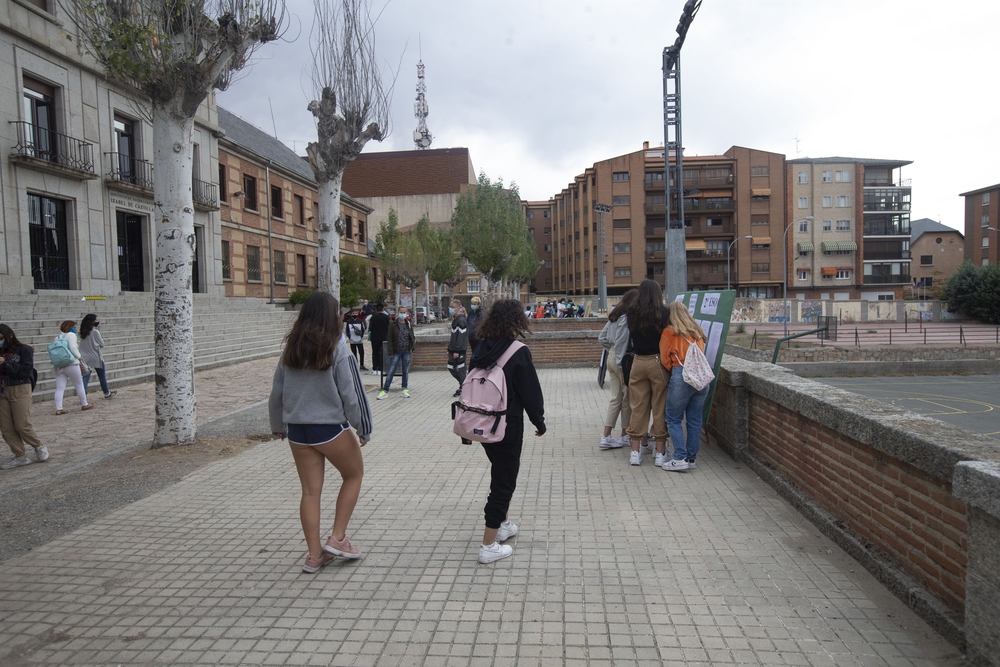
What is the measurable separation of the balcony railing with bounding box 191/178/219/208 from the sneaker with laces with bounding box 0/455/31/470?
21.3 metres

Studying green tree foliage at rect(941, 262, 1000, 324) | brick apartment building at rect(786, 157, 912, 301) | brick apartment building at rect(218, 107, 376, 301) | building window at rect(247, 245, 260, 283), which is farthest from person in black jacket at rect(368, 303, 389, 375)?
brick apartment building at rect(786, 157, 912, 301)

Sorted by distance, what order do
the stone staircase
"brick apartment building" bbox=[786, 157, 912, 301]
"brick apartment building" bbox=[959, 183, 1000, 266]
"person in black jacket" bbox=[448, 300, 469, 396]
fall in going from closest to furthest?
"person in black jacket" bbox=[448, 300, 469, 396] < the stone staircase < "brick apartment building" bbox=[959, 183, 1000, 266] < "brick apartment building" bbox=[786, 157, 912, 301]

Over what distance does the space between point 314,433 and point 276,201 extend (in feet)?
114

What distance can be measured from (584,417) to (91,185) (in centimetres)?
1990

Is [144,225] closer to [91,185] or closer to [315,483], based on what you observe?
[91,185]

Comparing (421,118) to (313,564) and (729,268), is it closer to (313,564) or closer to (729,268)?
(729,268)

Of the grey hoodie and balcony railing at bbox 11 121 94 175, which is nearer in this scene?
the grey hoodie

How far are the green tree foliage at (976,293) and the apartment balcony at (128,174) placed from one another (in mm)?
53399

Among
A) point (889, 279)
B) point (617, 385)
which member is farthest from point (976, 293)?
point (617, 385)

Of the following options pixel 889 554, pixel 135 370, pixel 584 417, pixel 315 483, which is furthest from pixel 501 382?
pixel 135 370

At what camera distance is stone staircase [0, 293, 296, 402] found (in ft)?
43.1

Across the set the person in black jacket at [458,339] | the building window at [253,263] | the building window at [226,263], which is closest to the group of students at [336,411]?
the person in black jacket at [458,339]

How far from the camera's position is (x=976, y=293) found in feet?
150

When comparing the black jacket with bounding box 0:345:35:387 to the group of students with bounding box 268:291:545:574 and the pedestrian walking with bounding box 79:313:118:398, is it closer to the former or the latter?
the group of students with bounding box 268:291:545:574
